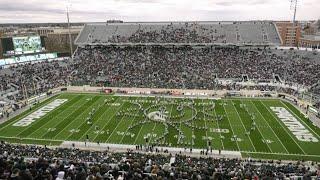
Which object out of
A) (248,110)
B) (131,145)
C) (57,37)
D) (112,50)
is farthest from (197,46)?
(57,37)

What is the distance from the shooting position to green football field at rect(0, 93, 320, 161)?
3025cm

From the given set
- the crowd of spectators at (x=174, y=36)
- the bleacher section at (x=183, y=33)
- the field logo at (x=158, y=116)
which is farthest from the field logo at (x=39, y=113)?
the crowd of spectators at (x=174, y=36)

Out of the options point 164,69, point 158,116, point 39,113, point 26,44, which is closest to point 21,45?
point 26,44

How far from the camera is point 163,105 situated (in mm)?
42312

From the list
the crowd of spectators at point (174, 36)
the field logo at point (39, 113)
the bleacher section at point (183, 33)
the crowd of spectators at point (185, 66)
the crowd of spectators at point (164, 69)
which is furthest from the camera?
the crowd of spectators at point (174, 36)

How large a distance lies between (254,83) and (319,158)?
25.3m

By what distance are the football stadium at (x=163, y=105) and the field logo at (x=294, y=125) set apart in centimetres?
16

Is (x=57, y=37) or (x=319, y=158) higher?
(x=57, y=37)

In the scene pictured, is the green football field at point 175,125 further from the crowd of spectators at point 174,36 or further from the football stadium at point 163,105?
the crowd of spectators at point 174,36

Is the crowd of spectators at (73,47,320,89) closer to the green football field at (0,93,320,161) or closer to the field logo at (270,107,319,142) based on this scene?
the green football field at (0,93,320,161)

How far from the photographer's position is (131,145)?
97.8ft

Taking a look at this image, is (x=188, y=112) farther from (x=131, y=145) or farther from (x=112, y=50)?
(x=112, y=50)

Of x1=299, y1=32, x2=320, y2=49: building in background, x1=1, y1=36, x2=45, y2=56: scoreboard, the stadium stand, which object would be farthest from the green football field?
x1=299, y1=32, x2=320, y2=49: building in background

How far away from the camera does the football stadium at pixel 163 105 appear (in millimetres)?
21328
